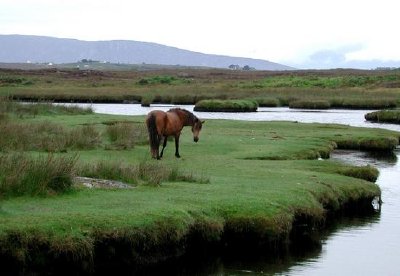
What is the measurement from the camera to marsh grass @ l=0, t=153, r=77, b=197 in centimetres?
1634

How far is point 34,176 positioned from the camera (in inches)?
657

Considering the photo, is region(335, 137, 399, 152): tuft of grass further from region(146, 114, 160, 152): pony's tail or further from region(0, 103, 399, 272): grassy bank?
region(146, 114, 160, 152): pony's tail

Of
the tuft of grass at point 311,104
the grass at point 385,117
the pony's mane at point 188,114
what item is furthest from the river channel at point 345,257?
the tuft of grass at point 311,104

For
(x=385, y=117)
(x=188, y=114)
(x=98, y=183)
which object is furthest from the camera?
(x=385, y=117)

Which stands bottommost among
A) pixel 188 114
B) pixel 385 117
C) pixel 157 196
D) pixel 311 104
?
pixel 157 196

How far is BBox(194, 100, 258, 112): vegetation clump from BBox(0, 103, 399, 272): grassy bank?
42.1 m

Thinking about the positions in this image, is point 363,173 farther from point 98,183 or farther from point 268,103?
point 268,103

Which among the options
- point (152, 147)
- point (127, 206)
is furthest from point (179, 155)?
point (127, 206)

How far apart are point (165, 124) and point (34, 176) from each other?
35.6 ft

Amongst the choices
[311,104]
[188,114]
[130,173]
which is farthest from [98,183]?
[311,104]

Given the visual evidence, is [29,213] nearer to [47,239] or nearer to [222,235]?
[47,239]

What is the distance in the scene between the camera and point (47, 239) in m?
13.2

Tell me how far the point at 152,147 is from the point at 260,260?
36.2ft

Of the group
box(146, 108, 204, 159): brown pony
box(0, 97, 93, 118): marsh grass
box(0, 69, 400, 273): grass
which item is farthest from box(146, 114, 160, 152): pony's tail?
box(0, 97, 93, 118): marsh grass
